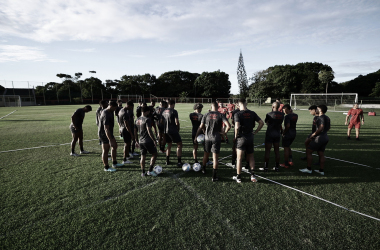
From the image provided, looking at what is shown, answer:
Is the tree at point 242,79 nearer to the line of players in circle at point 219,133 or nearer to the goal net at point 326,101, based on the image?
the goal net at point 326,101

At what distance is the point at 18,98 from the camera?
54156 mm

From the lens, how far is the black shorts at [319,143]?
5.46m

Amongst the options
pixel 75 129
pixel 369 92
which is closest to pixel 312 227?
pixel 75 129

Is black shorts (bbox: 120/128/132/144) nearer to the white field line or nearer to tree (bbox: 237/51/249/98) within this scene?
the white field line

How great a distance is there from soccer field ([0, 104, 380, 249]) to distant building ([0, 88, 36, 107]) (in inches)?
2445

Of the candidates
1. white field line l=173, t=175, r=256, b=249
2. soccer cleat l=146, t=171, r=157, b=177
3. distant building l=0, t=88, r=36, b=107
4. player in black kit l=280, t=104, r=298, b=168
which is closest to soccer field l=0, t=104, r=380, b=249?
white field line l=173, t=175, r=256, b=249

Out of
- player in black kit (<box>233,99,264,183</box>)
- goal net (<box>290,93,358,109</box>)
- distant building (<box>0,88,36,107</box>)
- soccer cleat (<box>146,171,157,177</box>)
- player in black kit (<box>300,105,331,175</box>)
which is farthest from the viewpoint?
distant building (<box>0,88,36,107</box>)

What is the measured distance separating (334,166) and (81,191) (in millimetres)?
8049

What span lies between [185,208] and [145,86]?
8292 cm

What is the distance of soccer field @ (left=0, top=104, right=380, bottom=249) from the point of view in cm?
320

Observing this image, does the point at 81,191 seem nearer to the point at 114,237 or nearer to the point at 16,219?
the point at 16,219

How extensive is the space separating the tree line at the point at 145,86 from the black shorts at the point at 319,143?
71531mm

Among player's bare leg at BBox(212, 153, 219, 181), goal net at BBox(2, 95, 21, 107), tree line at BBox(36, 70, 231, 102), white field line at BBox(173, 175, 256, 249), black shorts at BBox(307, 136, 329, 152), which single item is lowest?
white field line at BBox(173, 175, 256, 249)

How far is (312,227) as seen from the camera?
349 centimetres
